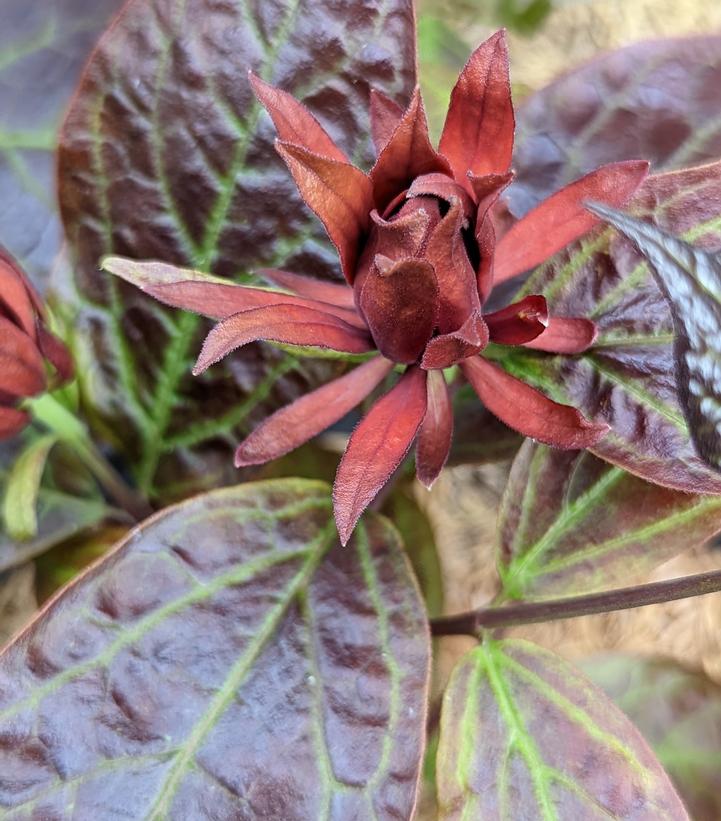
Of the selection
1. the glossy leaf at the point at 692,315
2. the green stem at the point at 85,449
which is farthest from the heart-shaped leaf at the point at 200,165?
the glossy leaf at the point at 692,315

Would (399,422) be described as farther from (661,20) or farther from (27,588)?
(661,20)

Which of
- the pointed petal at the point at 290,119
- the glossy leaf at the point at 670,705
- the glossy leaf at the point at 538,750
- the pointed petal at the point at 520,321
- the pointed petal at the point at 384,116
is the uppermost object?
the pointed petal at the point at 290,119

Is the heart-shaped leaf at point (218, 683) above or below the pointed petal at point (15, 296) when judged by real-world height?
below

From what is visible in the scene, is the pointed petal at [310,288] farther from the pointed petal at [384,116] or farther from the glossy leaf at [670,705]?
the glossy leaf at [670,705]

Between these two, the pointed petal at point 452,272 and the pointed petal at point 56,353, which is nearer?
the pointed petal at point 452,272

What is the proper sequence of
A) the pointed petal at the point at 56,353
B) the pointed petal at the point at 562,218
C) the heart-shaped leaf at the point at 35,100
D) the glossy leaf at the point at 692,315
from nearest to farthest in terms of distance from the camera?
the glossy leaf at the point at 692,315 < the pointed petal at the point at 562,218 < the pointed petal at the point at 56,353 < the heart-shaped leaf at the point at 35,100

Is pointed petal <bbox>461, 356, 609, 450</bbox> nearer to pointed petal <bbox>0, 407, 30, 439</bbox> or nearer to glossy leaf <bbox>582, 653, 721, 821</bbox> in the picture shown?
pointed petal <bbox>0, 407, 30, 439</bbox>

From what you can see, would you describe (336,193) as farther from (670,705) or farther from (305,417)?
(670,705)

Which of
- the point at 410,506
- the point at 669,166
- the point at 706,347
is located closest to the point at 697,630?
the point at 410,506
